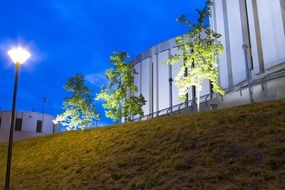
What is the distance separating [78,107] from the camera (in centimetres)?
2880

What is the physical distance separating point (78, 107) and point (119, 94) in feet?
20.6

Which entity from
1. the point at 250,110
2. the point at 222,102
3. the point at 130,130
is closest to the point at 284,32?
the point at 222,102

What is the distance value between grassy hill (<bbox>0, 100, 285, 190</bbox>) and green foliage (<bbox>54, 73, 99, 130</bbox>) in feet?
43.7

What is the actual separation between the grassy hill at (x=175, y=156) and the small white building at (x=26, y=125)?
124ft

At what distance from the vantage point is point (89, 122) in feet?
96.6

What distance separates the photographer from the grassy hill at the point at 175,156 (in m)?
7.50

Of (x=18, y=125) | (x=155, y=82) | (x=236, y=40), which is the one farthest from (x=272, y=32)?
(x=18, y=125)

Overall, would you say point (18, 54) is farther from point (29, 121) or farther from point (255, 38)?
point (29, 121)

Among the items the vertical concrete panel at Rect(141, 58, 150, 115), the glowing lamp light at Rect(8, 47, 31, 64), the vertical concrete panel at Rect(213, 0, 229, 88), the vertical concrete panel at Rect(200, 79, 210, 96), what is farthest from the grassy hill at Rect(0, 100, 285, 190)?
the vertical concrete panel at Rect(141, 58, 150, 115)

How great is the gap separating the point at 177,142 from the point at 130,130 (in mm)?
3677

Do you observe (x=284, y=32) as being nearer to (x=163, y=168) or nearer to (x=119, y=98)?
(x=119, y=98)

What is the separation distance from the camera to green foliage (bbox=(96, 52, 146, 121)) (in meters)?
24.5

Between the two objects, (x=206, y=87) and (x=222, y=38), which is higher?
(x=222, y=38)

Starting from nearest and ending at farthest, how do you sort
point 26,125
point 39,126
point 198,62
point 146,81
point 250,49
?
point 198,62 < point 250,49 < point 146,81 < point 26,125 < point 39,126
